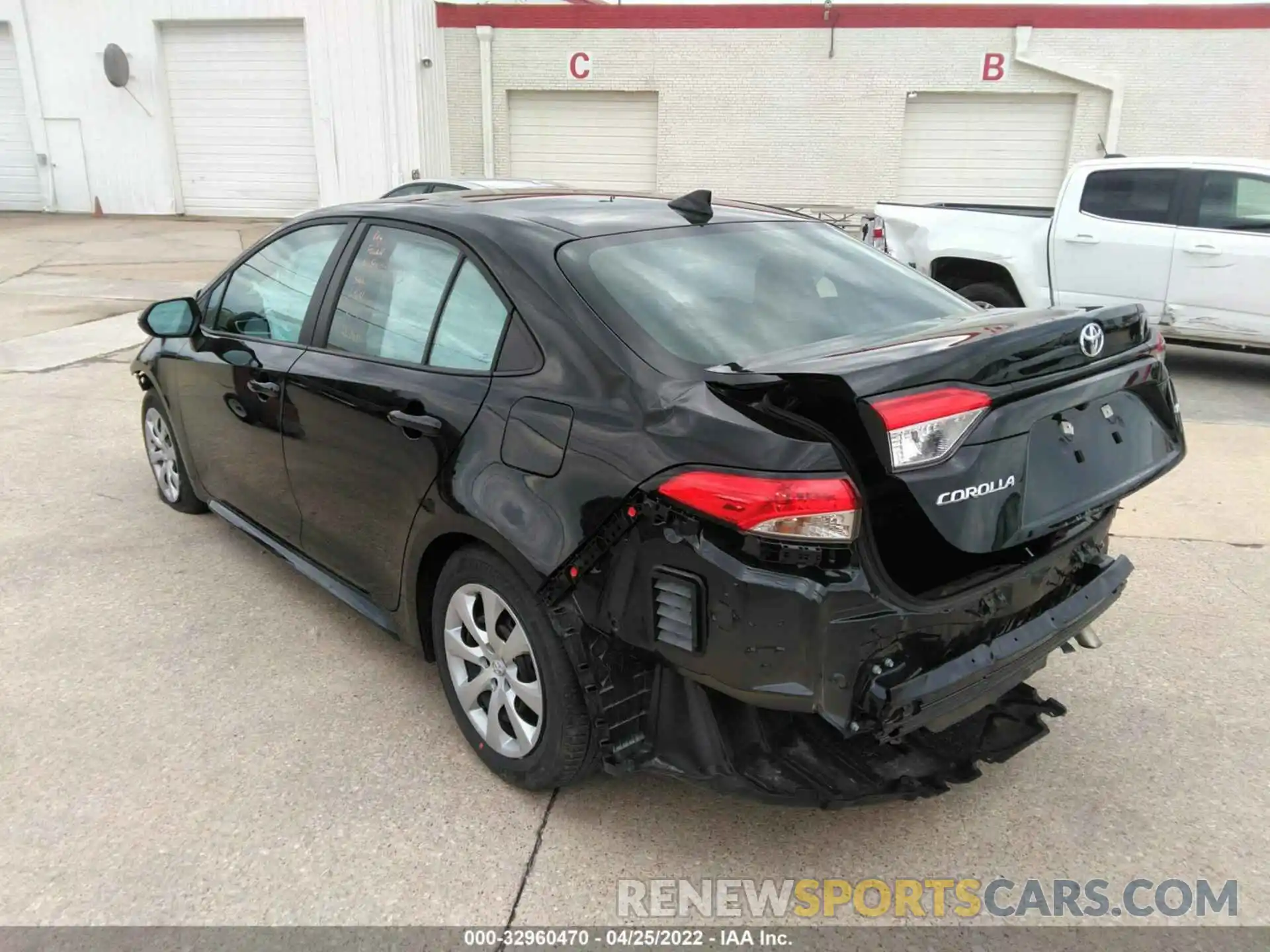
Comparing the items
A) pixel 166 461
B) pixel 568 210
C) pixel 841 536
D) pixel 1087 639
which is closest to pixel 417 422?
pixel 568 210

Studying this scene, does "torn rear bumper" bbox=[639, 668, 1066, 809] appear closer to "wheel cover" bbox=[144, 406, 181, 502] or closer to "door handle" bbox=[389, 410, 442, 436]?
"door handle" bbox=[389, 410, 442, 436]

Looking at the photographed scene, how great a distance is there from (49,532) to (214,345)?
1573 mm

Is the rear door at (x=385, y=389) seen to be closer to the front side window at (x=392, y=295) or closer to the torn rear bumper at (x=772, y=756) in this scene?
the front side window at (x=392, y=295)

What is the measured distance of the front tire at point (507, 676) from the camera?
100.0 inches

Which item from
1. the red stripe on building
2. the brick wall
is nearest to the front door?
the brick wall

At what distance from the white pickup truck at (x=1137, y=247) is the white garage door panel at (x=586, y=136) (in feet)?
→ 36.3

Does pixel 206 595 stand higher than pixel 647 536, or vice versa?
pixel 647 536

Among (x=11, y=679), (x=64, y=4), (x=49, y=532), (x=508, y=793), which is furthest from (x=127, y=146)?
(x=508, y=793)

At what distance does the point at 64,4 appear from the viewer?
66.0ft

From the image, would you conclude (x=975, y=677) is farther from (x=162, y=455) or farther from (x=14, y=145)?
(x=14, y=145)

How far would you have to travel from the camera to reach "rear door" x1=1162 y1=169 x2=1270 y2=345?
7637 millimetres

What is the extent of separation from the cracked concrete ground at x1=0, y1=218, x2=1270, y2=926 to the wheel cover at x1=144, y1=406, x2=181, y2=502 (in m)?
0.70

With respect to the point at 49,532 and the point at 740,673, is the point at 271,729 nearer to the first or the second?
the point at 740,673

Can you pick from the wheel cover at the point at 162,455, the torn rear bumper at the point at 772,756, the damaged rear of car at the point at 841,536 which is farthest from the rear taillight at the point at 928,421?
the wheel cover at the point at 162,455
